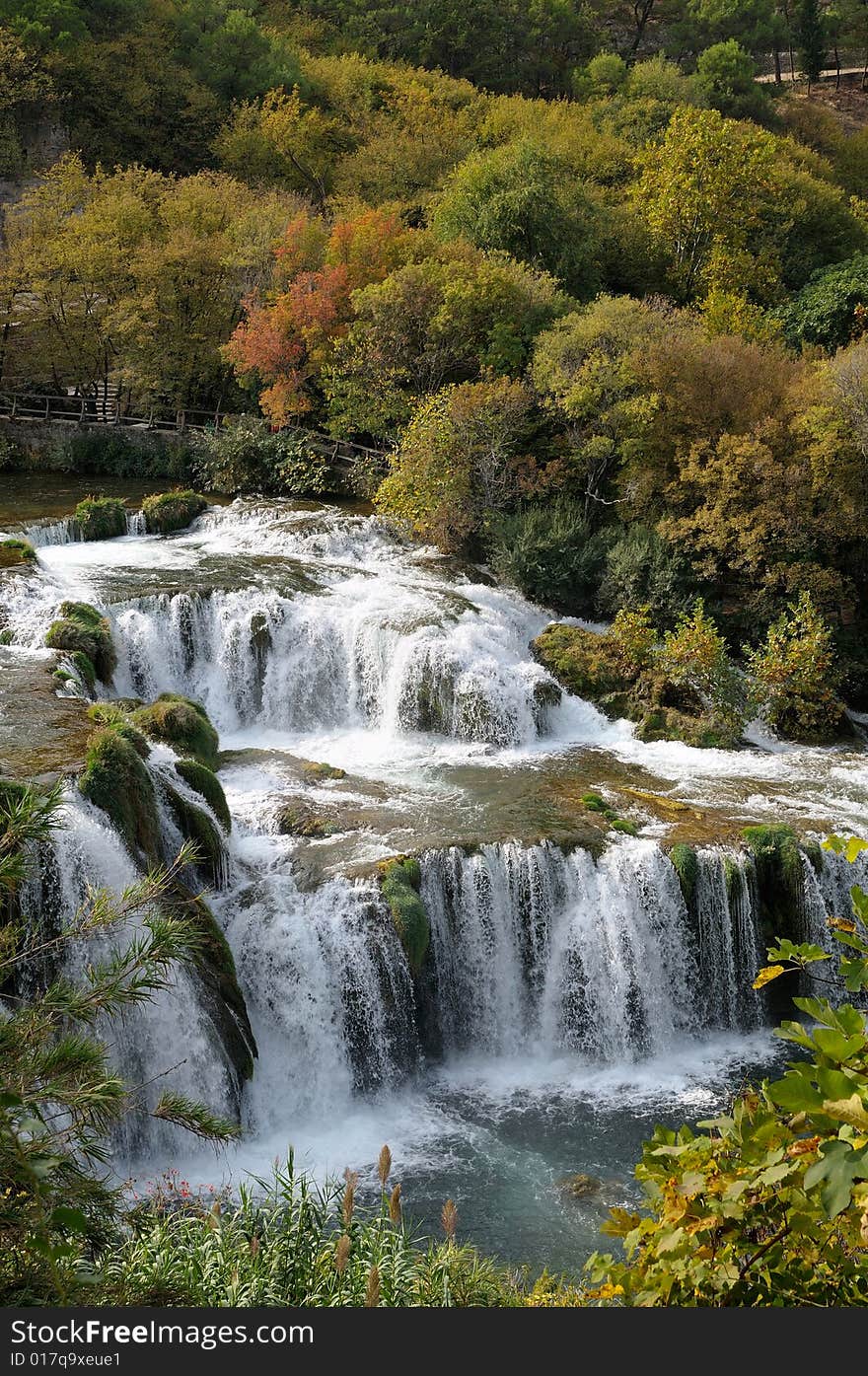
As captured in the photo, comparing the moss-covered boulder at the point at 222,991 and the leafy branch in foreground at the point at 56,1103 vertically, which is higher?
the leafy branch in foreground at the point at 56,1103

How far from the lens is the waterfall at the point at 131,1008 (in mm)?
11914

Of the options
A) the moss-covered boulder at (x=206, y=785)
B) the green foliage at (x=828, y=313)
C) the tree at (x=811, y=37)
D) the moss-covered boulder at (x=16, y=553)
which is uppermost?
the tree at (x=811, y=37)

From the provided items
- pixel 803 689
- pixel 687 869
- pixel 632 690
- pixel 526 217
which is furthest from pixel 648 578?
pixel 526 217

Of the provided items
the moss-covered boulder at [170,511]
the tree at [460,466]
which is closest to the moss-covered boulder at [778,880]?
the tree at [460,466]

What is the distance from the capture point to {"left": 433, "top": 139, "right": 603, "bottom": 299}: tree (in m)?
31.5

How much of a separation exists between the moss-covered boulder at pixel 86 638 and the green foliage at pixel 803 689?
37.4 feet

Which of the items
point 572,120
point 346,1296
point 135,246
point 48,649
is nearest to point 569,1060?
point 346,1296

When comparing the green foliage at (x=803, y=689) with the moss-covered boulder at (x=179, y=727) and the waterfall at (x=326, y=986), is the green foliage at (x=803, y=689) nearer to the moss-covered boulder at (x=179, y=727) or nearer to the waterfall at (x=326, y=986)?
the waterfall at (x=326, y=986)

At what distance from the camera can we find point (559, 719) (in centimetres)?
2045

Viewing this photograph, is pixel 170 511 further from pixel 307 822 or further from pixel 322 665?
pixel 307 822

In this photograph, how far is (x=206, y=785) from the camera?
15.0 metres

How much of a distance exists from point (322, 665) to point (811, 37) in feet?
211

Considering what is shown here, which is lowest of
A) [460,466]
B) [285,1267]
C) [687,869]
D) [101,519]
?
[687,869]

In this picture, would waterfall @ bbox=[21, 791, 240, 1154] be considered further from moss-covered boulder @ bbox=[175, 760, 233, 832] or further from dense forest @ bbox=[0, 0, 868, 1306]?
moss-covered boulder @ bbox=[175, 760, 233, 832]
